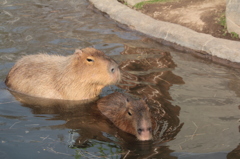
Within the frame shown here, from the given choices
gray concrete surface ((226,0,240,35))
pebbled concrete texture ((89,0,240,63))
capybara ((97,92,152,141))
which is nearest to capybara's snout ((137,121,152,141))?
capybara ((97,92,152,141))

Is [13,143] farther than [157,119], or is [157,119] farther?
[157,119]

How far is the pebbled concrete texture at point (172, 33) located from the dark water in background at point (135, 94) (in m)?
0.32

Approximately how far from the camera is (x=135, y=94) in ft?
18.1

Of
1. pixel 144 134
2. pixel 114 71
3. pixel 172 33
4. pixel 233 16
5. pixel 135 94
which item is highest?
pixel 233 16

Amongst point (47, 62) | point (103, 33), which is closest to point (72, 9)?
point (103, 33)

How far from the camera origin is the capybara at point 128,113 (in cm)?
425

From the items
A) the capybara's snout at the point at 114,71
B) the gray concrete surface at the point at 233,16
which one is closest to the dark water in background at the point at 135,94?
the capybara's snout at the point at 114,71

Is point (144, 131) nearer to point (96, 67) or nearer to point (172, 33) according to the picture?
point (96, 67)

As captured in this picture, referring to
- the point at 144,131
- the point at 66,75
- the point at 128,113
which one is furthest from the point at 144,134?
the point at 66,75

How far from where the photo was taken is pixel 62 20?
920 cm

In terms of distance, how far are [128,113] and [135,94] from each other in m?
0.91

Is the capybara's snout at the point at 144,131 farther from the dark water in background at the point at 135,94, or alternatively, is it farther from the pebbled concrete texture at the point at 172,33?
the pebbled concrete texture at the point at 172,33

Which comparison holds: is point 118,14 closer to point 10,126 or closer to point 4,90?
point 4,90

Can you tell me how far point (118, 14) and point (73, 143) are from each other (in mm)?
5900
